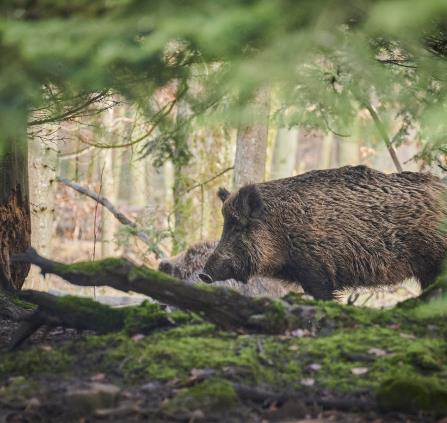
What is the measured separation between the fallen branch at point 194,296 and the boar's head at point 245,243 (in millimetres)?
3404

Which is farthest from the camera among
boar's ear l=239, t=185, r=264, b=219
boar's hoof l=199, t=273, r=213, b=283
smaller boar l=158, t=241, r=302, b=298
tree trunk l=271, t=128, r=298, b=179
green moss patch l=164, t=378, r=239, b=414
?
tree trunk l=271, t=128, r=298, b=179

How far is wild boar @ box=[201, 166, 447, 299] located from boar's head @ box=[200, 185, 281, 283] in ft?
Answer: 0.04

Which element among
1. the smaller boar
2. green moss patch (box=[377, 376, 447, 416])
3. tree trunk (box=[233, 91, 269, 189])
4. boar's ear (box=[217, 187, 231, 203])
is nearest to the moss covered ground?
green moss patch (box=[377, 376, 447, 416])

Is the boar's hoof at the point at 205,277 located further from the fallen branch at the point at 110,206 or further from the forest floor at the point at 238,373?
the fallen branch at the point at 110,206

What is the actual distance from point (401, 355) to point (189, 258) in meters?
5.98

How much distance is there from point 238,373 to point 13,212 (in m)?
3.87

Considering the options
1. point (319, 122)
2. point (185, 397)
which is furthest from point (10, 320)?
point (319, 122)

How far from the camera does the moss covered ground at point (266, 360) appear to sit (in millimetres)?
4945

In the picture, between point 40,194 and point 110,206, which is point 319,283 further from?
point 110,206

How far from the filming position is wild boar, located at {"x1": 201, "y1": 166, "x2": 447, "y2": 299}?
9.23m

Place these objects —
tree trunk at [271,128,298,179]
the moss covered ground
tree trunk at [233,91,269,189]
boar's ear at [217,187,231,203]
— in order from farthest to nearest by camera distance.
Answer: tree trunk at [271,128,298,179] < tree trunk at [233,91,269,189] < boar's ear at [217,187,231,203] < the moss covered ground

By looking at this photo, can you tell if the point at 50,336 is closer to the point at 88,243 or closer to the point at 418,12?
the point at 418,12

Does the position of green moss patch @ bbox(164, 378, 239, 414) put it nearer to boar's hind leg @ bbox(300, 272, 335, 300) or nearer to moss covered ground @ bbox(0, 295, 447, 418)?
moss covered ground @ bbox(0, 295, 447, 418)

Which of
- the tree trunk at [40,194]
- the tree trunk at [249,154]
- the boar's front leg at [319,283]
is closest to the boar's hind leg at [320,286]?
the boar's front leg at [319,283]
